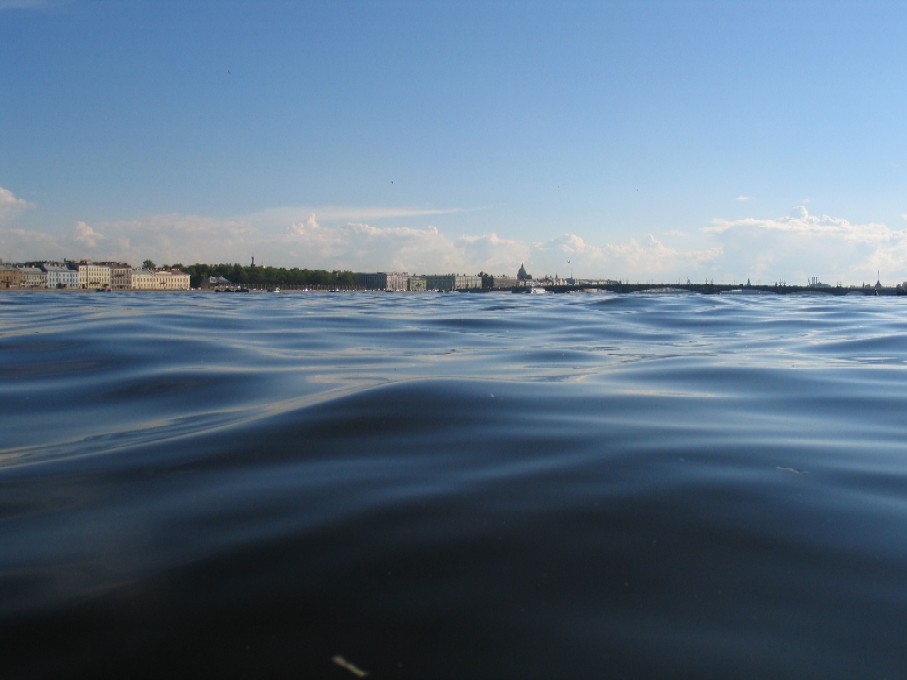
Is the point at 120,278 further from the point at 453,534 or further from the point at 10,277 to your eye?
the point at 453,534

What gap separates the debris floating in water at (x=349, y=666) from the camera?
2.22m

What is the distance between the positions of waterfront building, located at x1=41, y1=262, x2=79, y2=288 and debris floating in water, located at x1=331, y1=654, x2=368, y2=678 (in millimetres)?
180065

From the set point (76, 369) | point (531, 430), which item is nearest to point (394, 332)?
point (76, 369)

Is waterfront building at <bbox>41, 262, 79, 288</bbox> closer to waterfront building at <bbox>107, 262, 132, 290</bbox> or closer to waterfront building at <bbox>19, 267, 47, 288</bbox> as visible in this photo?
waterfront building at <bbox>19, 267, 47, 288</bbox>

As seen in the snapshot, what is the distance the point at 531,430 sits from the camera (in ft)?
18.1

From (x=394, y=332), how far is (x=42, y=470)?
1291cm

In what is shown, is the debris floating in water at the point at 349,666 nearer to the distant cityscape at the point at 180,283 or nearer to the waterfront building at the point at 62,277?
the distant cityscape at the point at 180,283

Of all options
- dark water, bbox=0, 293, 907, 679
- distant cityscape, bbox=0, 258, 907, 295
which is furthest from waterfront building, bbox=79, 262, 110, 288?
dark water, bbox=0, 293, 907, 679

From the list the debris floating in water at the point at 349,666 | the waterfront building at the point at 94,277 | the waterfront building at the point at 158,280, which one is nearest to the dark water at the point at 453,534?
the debris floating in water at the point at 349,666

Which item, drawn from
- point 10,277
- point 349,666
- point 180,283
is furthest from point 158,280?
point 349,666

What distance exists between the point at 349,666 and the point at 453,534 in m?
1.04

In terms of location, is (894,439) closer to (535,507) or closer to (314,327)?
(535,507)

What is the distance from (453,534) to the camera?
10.6 feet

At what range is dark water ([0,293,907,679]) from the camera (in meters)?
2.34
